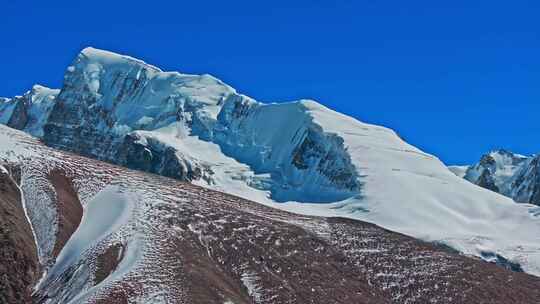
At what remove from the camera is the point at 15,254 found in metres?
72.4

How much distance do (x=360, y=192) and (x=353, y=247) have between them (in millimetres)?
98047

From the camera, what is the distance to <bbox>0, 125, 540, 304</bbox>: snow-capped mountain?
235 feet

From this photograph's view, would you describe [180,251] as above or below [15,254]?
above

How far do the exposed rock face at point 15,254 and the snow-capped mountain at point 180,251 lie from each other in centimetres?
11

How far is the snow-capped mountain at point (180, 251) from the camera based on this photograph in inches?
2822

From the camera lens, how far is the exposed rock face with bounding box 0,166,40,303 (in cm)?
6906

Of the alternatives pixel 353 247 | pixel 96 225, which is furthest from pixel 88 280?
pixel 353 247

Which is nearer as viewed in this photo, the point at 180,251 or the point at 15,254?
the point at 15,254

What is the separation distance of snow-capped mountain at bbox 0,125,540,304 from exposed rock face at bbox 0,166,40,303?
11 centimetres

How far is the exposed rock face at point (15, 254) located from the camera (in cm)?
6906

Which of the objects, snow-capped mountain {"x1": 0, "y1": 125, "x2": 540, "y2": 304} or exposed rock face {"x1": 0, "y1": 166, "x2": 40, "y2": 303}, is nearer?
exposed rock face {"x1": 0, "y1": 166, "x2": 40, "y2": 303}

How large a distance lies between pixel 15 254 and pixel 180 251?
13782 mm

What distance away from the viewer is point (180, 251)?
7862 cm

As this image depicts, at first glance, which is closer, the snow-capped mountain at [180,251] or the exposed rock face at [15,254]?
the exposed rock face at [15,254]
